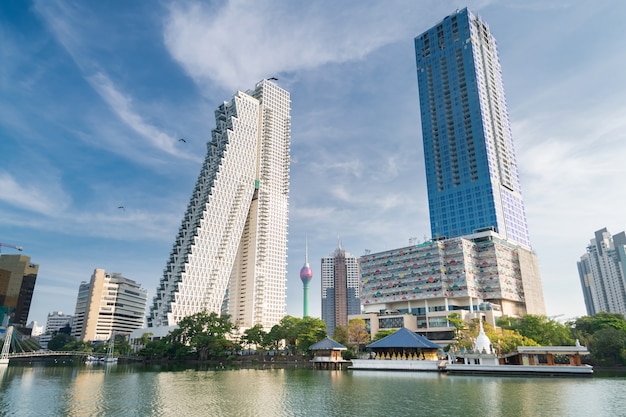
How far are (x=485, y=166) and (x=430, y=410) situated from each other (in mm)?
125516

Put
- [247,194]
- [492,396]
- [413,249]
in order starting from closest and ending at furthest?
1. [492,396]
2. [413,249]
3. [247,194]

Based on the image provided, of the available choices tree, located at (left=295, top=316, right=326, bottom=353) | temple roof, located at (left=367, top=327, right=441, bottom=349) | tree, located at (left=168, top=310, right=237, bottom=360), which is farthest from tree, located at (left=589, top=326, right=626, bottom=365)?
tree, located at (left=168, top=310, right=237, bottom=360)

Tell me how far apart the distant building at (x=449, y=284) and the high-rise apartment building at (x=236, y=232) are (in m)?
54.3

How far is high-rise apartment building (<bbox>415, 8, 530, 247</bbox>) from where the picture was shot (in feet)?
472

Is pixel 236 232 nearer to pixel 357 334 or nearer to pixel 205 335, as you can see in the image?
pixel 205 335

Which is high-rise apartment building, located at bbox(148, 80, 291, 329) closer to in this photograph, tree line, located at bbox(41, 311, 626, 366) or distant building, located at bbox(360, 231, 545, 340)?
tree line, located at bbox(41, 311, 626, 366)

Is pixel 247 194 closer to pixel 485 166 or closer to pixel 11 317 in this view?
pixel 485 166

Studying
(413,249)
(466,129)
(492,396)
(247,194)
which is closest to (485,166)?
(466,129)

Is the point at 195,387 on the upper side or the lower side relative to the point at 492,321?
lower

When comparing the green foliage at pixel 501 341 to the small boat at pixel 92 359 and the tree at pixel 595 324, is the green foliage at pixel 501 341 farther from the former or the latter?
the small boat at pixel 92 359

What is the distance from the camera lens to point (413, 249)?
137375mm

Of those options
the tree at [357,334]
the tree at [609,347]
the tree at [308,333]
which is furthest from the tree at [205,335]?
the tree at [609,347]

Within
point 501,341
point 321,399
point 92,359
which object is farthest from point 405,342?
point 92,359

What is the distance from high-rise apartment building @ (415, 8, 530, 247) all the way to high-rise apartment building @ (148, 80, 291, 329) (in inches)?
2761
